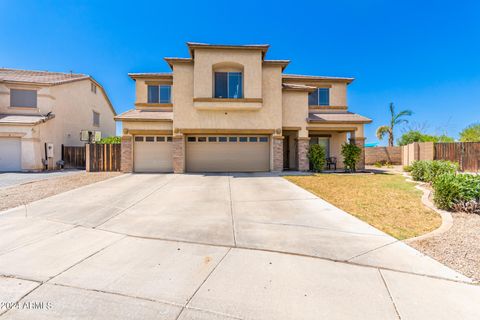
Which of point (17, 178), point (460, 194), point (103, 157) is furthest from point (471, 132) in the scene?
point (17, 178)

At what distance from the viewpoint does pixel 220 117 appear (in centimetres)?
1501

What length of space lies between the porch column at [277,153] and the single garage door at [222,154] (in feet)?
2.25

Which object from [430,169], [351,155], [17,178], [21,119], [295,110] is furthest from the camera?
[21,119]

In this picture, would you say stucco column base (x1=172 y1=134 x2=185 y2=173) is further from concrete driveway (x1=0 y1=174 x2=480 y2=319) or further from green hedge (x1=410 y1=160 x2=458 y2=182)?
green hedge (x1=410 y1=160 x2=458 y2=182)

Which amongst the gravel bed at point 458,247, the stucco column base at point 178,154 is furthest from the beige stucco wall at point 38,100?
the gravel bed at point 458,247

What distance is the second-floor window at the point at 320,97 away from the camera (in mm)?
18234

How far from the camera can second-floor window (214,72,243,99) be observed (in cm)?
1495

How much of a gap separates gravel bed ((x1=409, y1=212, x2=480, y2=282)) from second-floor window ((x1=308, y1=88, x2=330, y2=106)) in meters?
14.3

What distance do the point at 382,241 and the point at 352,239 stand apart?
0.55 m

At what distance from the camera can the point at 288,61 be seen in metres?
15.1

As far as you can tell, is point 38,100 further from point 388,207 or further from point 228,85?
point 388,207

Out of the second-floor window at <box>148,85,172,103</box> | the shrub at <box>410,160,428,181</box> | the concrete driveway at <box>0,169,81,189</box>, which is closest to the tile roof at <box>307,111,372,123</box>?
the shrub at <box>410,160,428,181</box>

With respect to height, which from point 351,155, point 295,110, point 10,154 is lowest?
point 351,155

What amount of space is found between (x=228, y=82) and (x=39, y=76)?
20.4m
